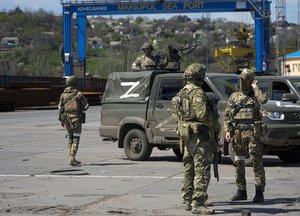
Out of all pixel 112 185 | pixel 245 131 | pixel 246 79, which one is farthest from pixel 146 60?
pixel 245 131

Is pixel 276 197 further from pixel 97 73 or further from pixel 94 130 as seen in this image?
pixel 97 73

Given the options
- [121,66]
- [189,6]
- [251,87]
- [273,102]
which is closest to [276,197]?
[251,87]

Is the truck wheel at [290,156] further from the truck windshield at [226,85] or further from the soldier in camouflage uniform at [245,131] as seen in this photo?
the soldier in camouflage uniform at [245,131]

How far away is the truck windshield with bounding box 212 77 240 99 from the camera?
563 inches

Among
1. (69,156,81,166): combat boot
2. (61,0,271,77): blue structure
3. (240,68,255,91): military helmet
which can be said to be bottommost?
(69,156,81,166): combat boot

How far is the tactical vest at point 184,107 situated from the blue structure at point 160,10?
45.2 m

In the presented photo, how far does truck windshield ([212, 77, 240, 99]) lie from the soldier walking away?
5.31m

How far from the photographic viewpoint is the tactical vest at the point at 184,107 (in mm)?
8883

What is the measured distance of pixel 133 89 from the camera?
15.5 m

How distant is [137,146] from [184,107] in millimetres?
6536

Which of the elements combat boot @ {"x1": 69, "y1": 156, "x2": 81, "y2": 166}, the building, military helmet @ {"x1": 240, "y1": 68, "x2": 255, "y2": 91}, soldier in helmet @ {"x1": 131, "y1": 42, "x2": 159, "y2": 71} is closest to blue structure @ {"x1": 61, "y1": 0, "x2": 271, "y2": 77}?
the building

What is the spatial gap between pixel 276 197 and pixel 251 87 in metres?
1.73

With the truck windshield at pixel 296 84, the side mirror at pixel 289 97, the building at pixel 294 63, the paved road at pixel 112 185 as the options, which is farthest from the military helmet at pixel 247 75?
the building at pixel 294 63

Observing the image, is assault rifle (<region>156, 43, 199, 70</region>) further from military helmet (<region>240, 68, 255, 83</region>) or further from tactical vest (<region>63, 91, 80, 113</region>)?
military helmet (<region>240, 68, 255, 83</region>)
